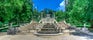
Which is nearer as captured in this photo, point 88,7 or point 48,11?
point 88,7

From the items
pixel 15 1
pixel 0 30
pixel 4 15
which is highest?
pixel 15 1

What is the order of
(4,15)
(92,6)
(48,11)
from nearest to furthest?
(92,6) → (4,15) → (48,11)

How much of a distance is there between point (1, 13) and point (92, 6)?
40.5 feet

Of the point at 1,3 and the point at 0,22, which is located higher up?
the point at 1,3

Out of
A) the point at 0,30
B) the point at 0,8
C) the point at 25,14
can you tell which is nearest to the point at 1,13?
the point at 0,8

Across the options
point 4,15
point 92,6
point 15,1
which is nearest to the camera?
point 92,6

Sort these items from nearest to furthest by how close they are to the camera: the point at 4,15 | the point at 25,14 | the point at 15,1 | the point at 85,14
→ 1. the point at 85,14
2. the point at 4,15
3. the point at 15,1
4. the point at 25,14

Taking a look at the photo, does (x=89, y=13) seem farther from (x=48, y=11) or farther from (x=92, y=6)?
→ (x=48, y=11)

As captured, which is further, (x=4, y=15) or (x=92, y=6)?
(x=4, y=15)

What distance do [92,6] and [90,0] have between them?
783mm

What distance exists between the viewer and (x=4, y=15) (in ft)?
Result: 107

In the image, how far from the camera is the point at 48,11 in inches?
4867

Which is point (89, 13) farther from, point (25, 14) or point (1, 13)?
point (25, 14)

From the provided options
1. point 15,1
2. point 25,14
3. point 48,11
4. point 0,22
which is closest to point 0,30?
point 0,22
